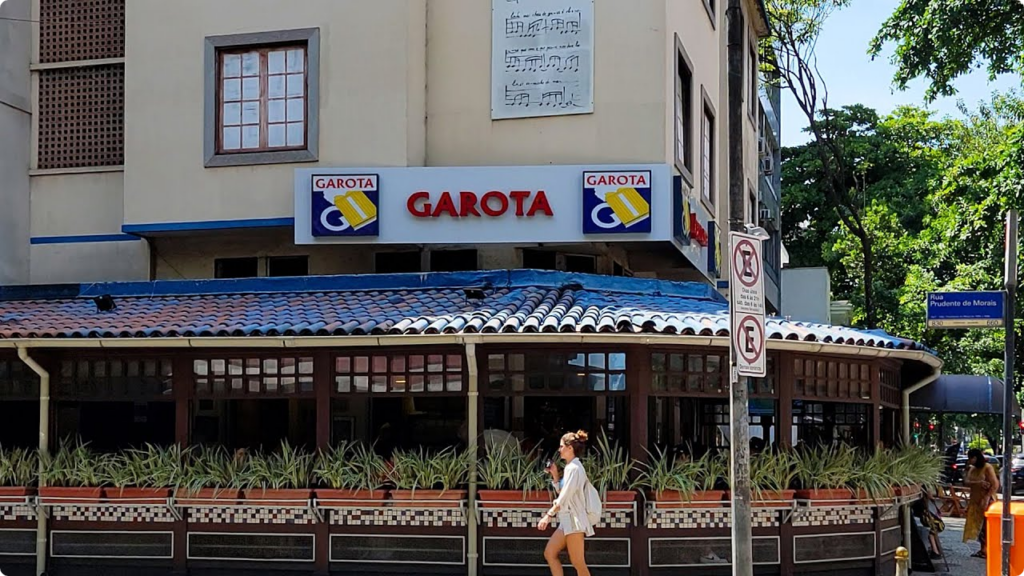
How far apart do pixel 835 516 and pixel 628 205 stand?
4.61 meters

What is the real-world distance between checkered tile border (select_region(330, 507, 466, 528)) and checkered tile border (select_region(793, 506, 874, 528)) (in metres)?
3.75

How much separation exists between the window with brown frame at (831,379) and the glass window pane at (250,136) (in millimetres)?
7941

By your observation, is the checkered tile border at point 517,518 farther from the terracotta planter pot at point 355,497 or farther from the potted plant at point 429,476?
the terracotta planter pot at point 355,497

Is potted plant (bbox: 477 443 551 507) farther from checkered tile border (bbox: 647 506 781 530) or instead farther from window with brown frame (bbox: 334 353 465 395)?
checkered tile border (bbox: 647 506 781 530)

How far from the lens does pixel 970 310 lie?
12492mm

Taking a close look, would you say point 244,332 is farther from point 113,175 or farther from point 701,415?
point 701,415

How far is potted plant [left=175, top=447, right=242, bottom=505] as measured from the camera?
1407 centimetres

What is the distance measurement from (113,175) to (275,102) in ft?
9.85

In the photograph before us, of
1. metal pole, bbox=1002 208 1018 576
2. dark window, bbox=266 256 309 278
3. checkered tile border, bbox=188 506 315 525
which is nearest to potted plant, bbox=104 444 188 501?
checkered tile border, bbox=188 506 315 525

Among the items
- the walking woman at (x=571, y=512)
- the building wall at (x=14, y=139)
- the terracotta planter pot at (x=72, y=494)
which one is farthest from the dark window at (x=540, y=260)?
the building wall at (x=14, y=139)

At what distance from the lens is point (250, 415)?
19.7 metres

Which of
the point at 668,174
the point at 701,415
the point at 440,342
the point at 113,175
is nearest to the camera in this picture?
the point at 440,342

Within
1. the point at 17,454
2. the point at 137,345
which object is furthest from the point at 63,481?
the point at 137,345

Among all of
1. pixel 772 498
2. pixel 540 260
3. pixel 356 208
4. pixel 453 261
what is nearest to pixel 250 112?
pixel 356 208
